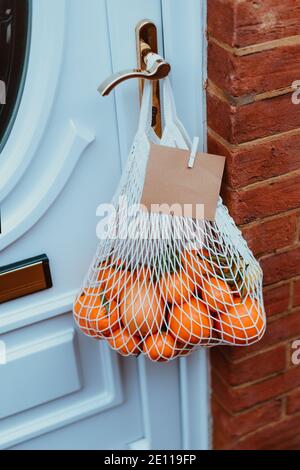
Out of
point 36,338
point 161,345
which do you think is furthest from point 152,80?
point 36,338

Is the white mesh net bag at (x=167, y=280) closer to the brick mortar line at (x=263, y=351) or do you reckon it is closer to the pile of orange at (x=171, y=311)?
the pile of orange at (x=171, y=311)

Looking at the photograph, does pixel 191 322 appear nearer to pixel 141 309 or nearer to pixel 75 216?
pixel 141 309

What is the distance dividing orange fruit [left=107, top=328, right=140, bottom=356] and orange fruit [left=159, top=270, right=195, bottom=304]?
9cm

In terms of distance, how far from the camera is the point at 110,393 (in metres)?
1.28

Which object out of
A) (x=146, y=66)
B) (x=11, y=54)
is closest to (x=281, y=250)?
(x=146, y=66)

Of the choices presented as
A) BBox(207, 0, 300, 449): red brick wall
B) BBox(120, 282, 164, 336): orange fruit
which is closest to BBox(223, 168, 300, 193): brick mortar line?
BBox(207, 0, 300, 449): red brick wall

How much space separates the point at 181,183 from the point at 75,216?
0.24 meters

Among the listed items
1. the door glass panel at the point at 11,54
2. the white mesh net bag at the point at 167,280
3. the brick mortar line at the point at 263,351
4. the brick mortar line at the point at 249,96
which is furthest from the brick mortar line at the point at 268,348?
the door glass panel at the point at 11,54

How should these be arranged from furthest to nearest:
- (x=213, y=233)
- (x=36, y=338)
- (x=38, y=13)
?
(x=36, y=338), (x=213, y=233), (x=38, y=13)

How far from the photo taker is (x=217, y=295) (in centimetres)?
93

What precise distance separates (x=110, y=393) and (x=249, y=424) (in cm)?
32

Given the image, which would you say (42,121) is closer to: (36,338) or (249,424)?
(36,338)

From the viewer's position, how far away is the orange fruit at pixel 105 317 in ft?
3.14

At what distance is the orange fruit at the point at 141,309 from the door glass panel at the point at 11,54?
12.7 inches
